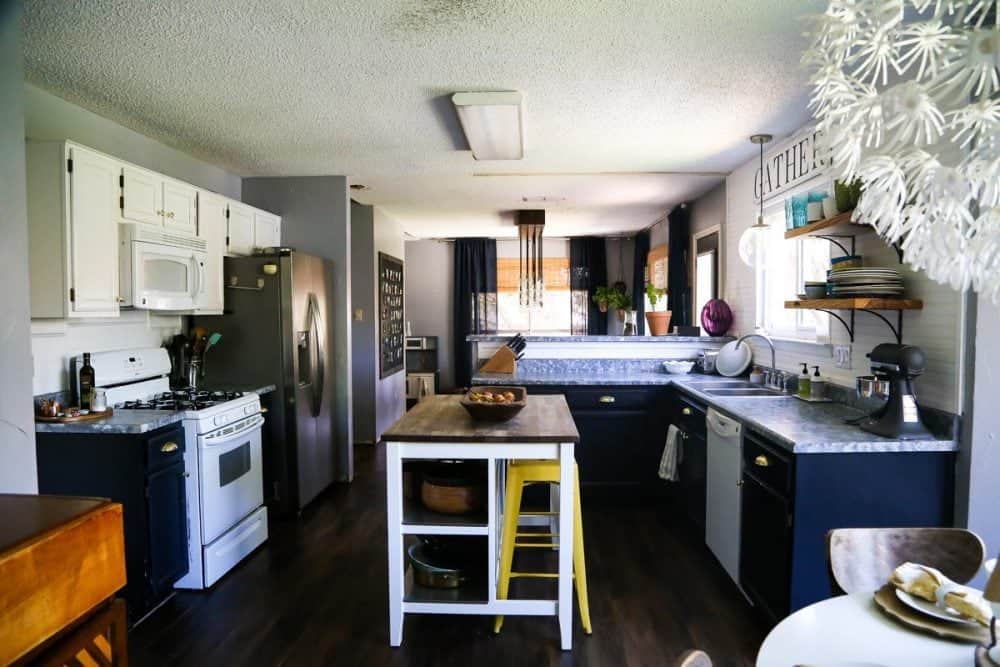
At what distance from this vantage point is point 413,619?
2.42m

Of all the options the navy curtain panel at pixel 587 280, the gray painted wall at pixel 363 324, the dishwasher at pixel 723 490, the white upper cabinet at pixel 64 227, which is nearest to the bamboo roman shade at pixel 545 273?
the navy curtain panel at pixel 587 280

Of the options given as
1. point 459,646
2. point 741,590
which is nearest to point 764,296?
point 741,590

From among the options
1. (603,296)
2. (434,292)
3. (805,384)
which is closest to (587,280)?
(603,296)

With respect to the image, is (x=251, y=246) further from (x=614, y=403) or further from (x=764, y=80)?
(x=764, y=80)

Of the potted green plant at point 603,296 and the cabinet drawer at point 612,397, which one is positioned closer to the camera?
the cabinet drawer at point 612,397

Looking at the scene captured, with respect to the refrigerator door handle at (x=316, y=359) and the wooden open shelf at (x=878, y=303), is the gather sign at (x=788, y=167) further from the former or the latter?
the refrigerator door handle at (x=316, y=359)

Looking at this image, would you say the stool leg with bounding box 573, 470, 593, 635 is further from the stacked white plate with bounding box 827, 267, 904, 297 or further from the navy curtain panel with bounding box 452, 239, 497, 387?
the navy curtain panel with bounding box 452, 239, 497, 387

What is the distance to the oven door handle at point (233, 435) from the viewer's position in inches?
106

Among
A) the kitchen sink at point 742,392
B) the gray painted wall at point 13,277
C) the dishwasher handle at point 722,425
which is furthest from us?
the kitchen sink at point 742,392

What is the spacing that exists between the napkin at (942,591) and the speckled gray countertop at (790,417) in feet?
2.74

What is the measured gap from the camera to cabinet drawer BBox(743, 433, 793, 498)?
2.11 m

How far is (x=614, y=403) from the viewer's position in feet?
12.0

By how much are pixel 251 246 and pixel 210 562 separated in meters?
2.13

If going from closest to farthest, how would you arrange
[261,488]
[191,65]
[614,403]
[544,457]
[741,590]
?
[544,457] < [191,65] < [741,590] < [261,488] < [614,403]
